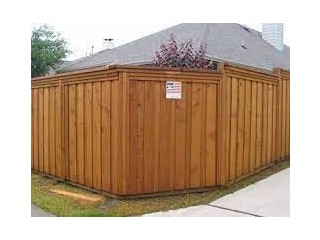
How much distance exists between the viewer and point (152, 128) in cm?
493

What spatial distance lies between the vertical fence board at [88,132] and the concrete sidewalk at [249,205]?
Result: 1.26m

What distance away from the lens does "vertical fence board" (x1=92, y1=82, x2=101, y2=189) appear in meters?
5.13

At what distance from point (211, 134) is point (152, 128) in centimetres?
84

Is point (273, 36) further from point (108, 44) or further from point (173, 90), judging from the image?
point (173, 90)

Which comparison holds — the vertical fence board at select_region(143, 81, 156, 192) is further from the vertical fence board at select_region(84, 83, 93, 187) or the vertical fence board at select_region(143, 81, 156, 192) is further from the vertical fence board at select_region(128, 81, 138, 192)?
the vertical fence board at select_region(84, 83, 93, 187)

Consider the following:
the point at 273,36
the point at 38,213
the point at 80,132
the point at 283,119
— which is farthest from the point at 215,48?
the point at 38,213

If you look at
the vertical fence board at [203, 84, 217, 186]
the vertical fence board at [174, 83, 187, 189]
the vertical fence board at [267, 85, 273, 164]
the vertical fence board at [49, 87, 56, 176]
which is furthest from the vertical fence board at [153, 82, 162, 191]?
the vertical fence board at [267, 85, 273, 164]

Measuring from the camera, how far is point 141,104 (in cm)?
485

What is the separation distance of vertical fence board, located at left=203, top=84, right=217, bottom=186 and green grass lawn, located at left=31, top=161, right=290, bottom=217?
22 cm

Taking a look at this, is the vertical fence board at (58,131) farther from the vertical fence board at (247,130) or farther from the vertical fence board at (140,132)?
the vertical fence board at (247,130)

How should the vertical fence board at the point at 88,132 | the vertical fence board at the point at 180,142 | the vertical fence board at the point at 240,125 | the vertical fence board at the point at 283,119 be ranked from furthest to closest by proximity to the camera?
the vertical fence board at the point at 283,119 → the vertical fence board at the point at 240,125 → the vertical fence board at the point at 88,132 → the vertical fence board at the point at 180,142

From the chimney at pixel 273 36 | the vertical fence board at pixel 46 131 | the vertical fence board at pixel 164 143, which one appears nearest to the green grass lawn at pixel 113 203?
the vertical fence board at pixel 164 143

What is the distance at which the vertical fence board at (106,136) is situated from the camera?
4.96 m
